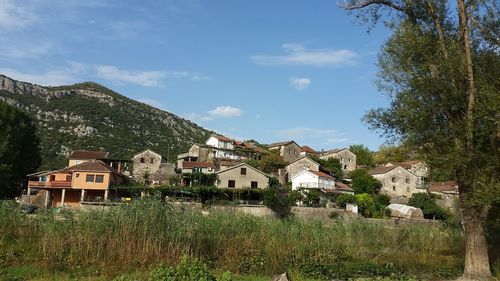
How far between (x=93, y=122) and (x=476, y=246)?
348 feet

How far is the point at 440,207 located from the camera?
179ft

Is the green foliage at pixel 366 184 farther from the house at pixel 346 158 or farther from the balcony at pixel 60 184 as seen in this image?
the balcony at pixel 60 184

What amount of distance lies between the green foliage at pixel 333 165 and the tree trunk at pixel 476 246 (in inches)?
2309

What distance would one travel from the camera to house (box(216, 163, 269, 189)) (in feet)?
179

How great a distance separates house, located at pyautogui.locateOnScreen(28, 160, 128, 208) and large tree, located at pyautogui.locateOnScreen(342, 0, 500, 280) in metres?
42.8

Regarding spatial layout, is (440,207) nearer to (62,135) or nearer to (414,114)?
(414,114)

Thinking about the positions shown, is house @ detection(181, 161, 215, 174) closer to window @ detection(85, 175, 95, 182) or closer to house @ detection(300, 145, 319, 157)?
window @ detection(85, 175, 95, 182)

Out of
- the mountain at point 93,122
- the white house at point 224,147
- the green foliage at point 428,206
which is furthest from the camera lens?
the mountain at point 93,122

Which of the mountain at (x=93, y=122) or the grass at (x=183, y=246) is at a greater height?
the mountain at (x=93, y=122)

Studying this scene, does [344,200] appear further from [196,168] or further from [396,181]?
[196,168]

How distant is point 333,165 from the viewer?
7450 cm

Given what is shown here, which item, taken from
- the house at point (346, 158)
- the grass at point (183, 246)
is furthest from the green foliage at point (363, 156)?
the grass at point (183, 246)

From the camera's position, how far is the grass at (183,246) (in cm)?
1230

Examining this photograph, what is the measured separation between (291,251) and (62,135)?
9184 cm
